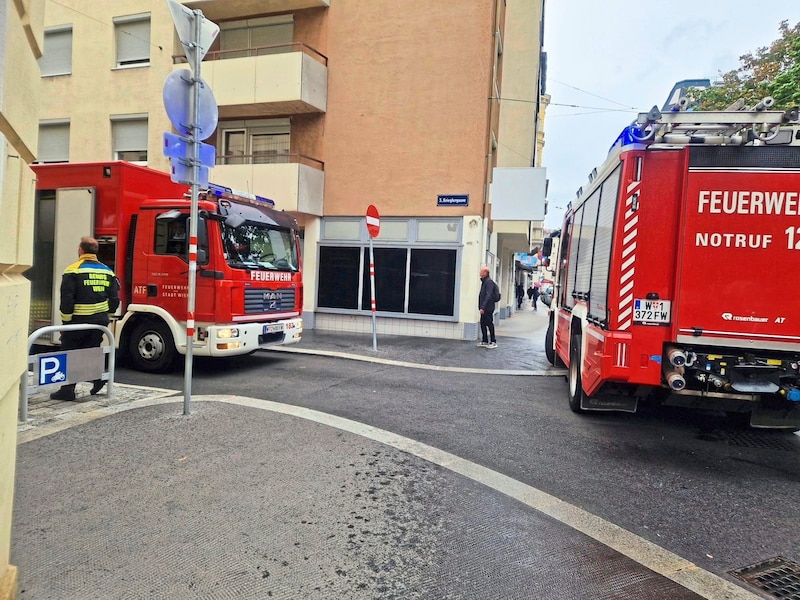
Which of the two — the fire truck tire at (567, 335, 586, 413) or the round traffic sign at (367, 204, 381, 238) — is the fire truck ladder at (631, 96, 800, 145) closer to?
the fire truck tire at (567, 335, 586, 413)

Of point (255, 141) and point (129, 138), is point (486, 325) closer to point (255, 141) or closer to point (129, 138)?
point (255, 141)

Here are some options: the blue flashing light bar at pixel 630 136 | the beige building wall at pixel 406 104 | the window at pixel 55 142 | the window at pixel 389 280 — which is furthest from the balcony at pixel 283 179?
the blue flashing light bar at pixel 630 136

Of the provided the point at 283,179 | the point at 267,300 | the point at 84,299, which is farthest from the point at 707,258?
the point at 283,179

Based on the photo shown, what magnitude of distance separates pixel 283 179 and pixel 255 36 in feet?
16.1

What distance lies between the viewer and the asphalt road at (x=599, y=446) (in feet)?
11.6

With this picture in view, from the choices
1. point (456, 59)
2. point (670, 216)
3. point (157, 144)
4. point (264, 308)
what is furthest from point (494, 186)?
point (157, 144)

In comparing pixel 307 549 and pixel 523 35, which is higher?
pixel 523 35

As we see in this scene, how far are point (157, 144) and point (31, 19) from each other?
15063 mm

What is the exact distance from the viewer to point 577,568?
2930mm

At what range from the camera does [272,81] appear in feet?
45.6

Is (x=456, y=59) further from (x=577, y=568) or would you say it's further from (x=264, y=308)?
(x=577, y=568)

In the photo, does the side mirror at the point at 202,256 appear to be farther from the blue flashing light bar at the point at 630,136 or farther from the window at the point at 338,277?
the window at the point at 338,277

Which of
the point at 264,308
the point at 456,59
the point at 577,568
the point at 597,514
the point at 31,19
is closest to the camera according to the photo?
the point at 31,19

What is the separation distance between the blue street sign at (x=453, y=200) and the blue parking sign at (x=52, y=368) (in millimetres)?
9706
